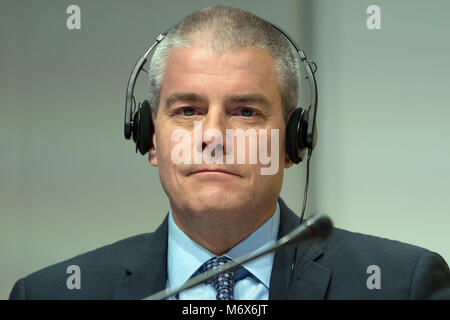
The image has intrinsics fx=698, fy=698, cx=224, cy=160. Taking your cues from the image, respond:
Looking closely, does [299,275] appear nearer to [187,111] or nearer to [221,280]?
[221,280]

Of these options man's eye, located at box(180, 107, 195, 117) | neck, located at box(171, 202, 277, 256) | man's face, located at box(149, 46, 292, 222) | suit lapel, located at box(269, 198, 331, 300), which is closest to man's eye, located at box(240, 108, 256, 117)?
man's face, located at box(149, 46, 292, 222)

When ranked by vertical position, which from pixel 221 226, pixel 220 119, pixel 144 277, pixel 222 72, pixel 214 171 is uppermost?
pixel 222 72

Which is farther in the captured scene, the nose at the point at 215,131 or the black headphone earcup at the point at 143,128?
the black headphone earcup at the point at 143,128

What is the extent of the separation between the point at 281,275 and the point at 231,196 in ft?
0.73

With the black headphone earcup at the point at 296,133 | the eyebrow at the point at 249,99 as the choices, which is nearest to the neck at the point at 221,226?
the black headphone earcup at the point at 296,133

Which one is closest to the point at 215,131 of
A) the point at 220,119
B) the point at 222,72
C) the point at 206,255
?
the point at 220,119

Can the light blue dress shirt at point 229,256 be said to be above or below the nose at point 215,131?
below

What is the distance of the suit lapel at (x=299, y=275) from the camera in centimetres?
156

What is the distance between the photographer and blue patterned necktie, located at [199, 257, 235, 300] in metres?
1.57

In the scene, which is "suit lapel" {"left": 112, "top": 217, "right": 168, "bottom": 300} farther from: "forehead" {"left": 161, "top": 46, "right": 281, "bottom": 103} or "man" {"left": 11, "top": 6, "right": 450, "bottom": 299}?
"forehead" {"left": 161, "top": 46, "right": 281, "bottom": 103}

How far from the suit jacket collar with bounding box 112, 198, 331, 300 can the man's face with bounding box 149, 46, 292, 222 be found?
0.41 ft

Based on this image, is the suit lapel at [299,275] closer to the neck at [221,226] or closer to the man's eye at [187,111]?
the neck at [221,226]

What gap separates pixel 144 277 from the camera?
162 centimetres

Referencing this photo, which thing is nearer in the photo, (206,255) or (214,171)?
(214,171)
